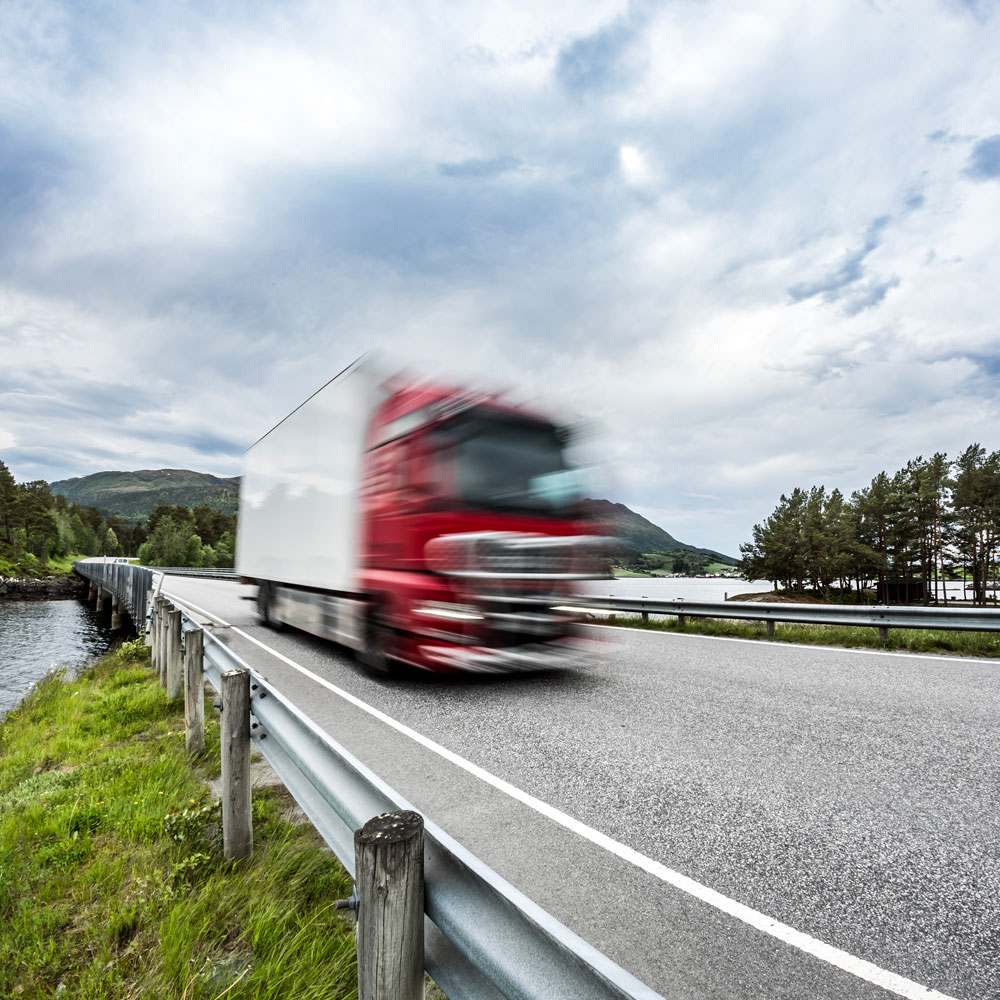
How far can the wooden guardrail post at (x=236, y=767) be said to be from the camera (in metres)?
3.05

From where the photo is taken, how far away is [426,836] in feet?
4.81

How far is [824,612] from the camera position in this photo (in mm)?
9562

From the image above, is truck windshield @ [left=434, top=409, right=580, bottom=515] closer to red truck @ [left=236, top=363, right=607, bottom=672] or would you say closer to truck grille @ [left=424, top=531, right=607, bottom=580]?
red truck @ [left=236, top=363, right=607, bottom=672]

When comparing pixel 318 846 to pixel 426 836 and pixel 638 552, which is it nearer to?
pixel 426 836

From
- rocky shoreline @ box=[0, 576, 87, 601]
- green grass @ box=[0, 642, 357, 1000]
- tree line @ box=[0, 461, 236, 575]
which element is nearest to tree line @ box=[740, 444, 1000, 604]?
green grass @ box=[0, 642, 357, 1000]

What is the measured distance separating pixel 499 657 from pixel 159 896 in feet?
12.3

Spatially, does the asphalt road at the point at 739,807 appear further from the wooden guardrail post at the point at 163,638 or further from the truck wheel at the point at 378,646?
the wooden guardrail post at the point at 163,638

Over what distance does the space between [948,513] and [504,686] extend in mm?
68720

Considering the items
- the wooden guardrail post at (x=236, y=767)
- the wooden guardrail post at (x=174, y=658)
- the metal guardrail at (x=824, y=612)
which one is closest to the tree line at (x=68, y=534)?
the wooden guardrail post at (x=174, y=658)

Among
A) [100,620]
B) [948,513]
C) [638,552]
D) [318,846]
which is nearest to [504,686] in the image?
[638,552]

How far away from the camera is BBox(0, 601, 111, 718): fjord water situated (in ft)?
54.2

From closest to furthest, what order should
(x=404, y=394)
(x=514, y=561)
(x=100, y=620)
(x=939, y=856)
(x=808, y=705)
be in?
(x=939, y=856) → (x=808, y=705) → (x=514, y=561) → (x=404, y=394) → (x=100, y=620)

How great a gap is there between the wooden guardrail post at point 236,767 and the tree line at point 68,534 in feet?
327

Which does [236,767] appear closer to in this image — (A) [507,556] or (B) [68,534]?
Result: (A) [507,556]
